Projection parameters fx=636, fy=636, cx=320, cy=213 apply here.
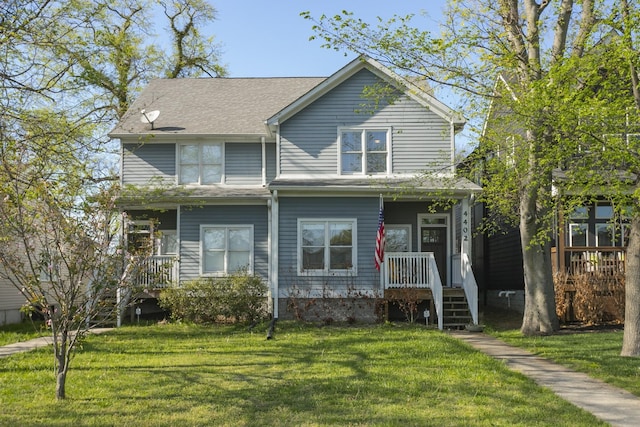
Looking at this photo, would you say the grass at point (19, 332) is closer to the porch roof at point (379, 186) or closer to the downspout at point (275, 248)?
the downspout at point (275, 248)

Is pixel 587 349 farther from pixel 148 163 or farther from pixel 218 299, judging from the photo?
pixel 148 163

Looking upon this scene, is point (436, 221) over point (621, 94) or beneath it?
beneath

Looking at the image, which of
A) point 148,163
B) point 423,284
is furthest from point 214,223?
point 423,284

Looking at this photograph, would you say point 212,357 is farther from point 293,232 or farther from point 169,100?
point 169,100

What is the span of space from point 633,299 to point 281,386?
23.2 feet

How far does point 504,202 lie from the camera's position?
53.3ft

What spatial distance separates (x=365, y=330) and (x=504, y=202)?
190 inches

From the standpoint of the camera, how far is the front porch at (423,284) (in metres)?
17.9

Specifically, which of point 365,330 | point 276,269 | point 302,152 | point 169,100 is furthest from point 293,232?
point 169,100

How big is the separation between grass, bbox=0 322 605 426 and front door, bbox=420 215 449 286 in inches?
258

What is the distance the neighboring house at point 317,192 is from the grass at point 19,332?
3797mm

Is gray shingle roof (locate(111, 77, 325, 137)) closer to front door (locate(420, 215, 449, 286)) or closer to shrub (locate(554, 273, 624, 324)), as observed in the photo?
front door (locate(420, 215, 449, 286))

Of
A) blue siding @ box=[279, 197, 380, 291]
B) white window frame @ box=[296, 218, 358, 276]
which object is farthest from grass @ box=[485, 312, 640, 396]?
white window frame @ box=[296, 218, 358, 276]

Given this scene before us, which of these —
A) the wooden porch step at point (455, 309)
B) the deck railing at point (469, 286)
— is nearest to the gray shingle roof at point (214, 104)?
the deck railing at point (469, 286)
